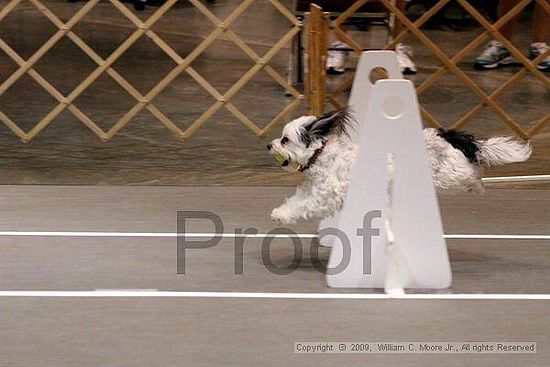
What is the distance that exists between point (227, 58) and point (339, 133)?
451 cm

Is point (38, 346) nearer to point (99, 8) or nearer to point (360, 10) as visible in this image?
point (360, 10)

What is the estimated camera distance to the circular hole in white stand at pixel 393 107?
3.23 meters

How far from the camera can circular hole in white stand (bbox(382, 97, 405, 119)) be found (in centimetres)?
323

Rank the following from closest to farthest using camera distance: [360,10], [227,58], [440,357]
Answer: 1. [440,357]
2. [360,10]
3. [227,58]

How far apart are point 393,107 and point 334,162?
28 cm

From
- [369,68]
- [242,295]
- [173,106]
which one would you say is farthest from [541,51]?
[242,295]

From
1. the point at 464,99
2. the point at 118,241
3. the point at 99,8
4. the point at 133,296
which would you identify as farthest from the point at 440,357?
the point at 99,8

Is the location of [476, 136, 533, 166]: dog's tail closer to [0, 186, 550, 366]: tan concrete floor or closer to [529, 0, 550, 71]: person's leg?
[0, 186, 550, 366]: tan concrete floor

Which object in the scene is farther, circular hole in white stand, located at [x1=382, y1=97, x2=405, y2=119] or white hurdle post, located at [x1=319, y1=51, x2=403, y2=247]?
white hurdle post, located at [x1=319, y1=51, x2=403, y2=247]

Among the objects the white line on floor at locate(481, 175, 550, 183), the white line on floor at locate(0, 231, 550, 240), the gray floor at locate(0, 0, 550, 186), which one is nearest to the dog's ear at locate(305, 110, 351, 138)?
the white line on floor at locate(0, 231, 550, 240)

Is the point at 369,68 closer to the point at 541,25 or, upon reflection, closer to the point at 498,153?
the point at 498,153

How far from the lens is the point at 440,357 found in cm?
274

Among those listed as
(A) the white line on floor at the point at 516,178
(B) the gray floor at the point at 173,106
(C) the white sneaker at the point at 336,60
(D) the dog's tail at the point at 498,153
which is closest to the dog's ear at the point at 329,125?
(D) the dog's tail at the point at 498,153

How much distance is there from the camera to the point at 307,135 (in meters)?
3.34
